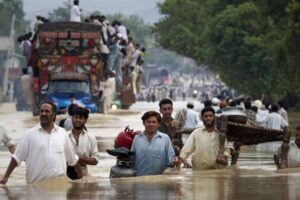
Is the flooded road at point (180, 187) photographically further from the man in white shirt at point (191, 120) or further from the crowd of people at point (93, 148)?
the man in white shirt at point (191, 120)

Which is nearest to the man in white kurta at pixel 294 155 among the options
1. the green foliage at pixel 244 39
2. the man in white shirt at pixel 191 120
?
the man in white shirt at pixel 191 120

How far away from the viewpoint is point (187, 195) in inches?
508

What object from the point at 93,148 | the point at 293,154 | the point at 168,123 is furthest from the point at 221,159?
the point at 93,148

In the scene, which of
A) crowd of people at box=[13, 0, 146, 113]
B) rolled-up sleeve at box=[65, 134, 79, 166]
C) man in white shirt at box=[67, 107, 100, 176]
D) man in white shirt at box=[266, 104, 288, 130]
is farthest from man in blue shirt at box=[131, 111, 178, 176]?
crowd of people at box=[13, 0, 146, 113]

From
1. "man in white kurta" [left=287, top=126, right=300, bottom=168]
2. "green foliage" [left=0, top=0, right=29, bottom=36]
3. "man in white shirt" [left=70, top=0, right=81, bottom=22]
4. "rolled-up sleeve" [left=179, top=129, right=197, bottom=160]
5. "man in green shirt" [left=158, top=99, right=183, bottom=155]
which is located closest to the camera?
"rolled-up sleeve" [left=179, top=129, right=197, bottom=160]

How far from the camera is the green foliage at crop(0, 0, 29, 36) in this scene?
136 metres

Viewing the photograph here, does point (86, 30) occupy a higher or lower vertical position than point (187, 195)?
higher

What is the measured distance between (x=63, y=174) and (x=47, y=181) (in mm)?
208

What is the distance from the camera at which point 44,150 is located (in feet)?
44.3

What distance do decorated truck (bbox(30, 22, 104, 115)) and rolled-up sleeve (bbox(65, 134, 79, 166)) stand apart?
35916 mm

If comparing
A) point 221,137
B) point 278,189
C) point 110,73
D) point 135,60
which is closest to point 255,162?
point 221,137

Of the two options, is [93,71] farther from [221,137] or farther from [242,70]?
[221,137]

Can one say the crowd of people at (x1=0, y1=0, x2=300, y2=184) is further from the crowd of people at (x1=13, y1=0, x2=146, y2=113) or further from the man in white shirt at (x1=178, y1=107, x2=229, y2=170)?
the crowd of people at (x1=13, y1=0, x2=146, y2=113)

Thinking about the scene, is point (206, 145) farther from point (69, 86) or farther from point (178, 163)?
point (69, 86)
